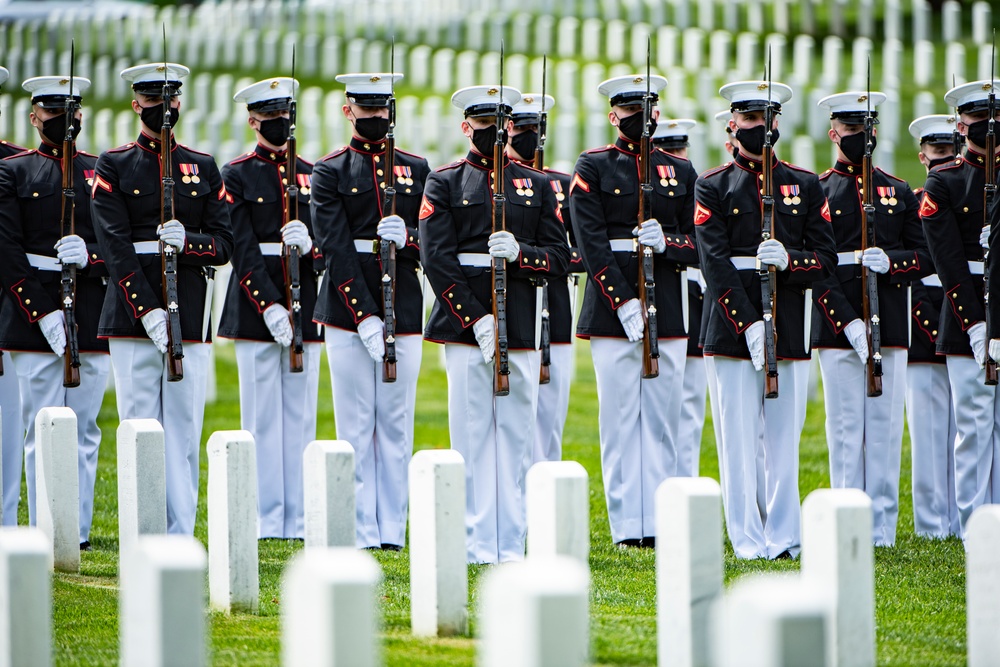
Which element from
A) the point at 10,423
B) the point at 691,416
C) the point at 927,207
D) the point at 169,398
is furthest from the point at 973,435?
the point at 10,423

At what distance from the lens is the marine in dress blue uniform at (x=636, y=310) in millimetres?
8664

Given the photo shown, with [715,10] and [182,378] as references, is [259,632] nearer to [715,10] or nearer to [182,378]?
[182,378]

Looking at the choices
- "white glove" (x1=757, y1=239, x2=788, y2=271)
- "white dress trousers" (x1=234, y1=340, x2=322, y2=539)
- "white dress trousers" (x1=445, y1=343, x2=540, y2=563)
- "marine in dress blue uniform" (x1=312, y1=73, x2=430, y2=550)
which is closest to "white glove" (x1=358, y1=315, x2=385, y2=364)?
"marine in dress blue uniform" (x1=312, y1=73, x2=430, y2=550)

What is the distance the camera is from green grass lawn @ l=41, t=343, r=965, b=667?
566 centimetres

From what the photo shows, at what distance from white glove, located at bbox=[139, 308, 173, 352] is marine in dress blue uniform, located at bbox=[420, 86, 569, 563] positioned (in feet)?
4.80

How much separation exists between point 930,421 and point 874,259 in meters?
1.23

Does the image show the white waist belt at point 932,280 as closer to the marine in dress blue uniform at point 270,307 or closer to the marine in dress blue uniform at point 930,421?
the marine in dress blue uniform at point 930,421

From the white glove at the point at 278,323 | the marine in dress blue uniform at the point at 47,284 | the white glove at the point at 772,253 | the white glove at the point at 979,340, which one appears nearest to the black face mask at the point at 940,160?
the white glove at the point at 979,340

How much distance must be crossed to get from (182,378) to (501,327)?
6.00ft

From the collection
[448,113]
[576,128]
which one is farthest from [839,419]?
[448,113]

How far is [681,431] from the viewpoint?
9383 millimetres

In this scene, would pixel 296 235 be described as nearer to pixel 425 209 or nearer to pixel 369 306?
pixel 369 306

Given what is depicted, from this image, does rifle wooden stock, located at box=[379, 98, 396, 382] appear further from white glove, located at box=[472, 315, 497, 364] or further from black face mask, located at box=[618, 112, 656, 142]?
black face mask, located at box=[618, 112, 656, 142]

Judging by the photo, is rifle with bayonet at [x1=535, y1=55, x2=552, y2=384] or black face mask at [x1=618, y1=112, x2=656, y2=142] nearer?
rifle with bayonet at [x1=535, y1=55, x2=552, y2=384]
